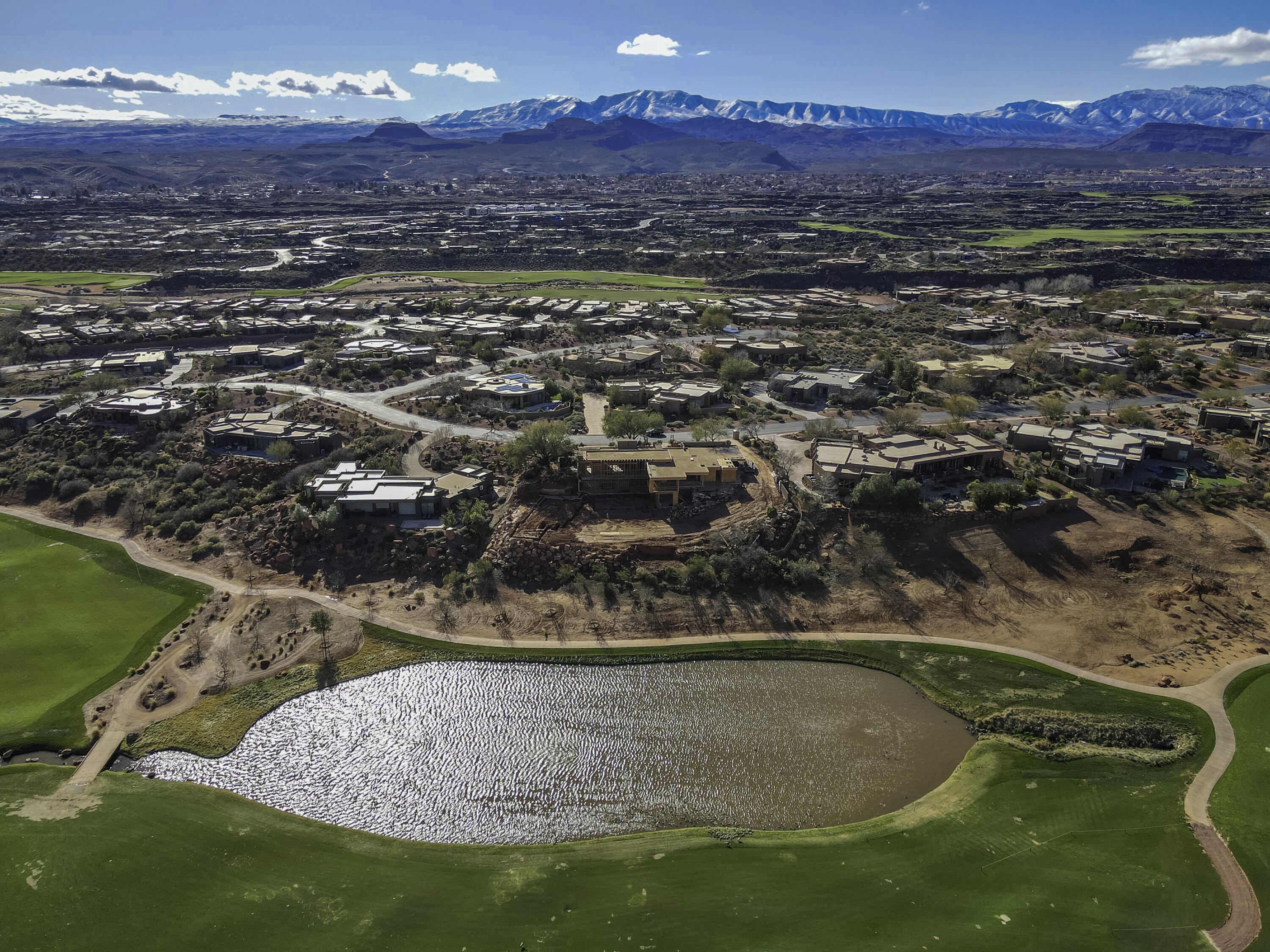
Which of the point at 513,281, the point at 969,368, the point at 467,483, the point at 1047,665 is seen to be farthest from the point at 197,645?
the point at 513,281

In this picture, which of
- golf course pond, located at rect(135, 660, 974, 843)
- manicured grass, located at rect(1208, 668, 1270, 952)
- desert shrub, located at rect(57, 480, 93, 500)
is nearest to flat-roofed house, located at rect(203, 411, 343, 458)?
desert shrub, located at rect(57, 480, 93, 500)

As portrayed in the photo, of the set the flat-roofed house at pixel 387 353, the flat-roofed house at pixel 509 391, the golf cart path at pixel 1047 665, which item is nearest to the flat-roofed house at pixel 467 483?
the golf cart path at pixel 1047 665

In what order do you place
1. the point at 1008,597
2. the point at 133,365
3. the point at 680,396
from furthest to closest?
the point at 133,365 < the point at 680,396 < the point at 1008,597

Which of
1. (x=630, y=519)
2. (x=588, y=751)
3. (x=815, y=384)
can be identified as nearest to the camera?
(x=588, y=751)

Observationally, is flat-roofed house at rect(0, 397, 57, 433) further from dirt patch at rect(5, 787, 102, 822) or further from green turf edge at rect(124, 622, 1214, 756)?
dirt patch at rect(5, 787, 102, 822)

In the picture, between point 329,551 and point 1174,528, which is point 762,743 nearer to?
point 329,551

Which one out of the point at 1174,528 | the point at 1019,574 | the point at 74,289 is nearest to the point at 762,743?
the point at 1019,574

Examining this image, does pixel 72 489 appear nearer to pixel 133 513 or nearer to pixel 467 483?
pixel 133 513
